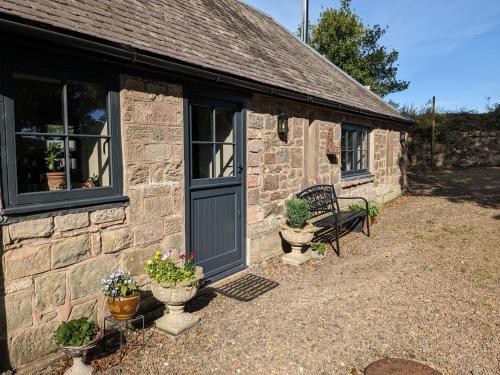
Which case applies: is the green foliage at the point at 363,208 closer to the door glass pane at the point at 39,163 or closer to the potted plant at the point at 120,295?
the potted plant at the point at 120,295

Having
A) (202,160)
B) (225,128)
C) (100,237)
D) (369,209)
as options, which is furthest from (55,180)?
(369,209)

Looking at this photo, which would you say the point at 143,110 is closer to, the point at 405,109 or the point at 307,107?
the point at 307,107

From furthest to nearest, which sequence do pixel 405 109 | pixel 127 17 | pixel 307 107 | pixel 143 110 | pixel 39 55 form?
pixel 405 109, pixel 307 107, pixel 127 17, pixel 143 110, pixel 39 55

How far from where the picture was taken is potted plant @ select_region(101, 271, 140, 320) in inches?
127

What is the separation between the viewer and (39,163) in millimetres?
3166

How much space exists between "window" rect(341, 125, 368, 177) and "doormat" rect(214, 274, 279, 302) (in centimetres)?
449

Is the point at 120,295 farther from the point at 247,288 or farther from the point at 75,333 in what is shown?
the point at 247,288

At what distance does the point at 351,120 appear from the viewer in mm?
8727

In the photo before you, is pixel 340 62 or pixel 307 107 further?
pixel 340 62

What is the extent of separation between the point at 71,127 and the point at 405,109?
22314 mm

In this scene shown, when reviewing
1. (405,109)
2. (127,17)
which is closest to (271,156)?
(127,17)

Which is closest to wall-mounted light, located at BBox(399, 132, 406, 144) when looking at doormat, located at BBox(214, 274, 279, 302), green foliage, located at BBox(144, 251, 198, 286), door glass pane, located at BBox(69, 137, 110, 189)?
doormat, located at BBox(214, 274, 279, 302)

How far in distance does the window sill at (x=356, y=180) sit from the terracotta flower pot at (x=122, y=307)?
6124 mm

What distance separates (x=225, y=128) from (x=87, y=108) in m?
2.15
